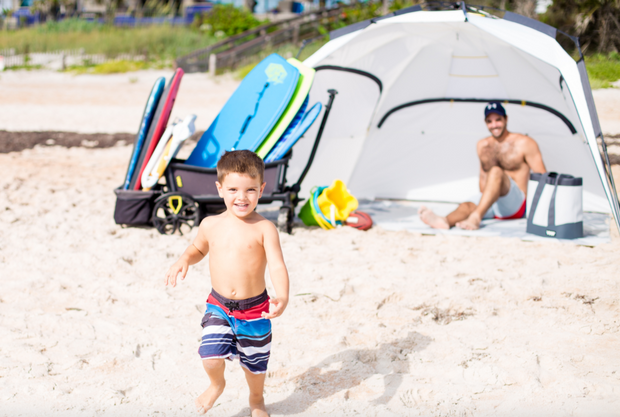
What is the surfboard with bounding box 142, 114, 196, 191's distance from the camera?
14.2ft

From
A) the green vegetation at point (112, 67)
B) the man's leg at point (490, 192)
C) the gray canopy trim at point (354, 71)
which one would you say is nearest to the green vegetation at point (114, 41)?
the green vegetation at point (112, 67)

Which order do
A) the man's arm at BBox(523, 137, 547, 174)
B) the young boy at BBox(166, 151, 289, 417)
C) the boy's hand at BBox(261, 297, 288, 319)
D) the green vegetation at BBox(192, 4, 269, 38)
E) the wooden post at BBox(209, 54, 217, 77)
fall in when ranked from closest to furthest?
the boy's hand at BBox(261, 297, 288, 319), the young boy at BBox(166, 151, 289, 417), the man's arm at BBox(523, 137, 547, 174), the wooden post at BBox(209, 54, 217, 77), the green vegetation at BBox(192, 4, 269, 38)

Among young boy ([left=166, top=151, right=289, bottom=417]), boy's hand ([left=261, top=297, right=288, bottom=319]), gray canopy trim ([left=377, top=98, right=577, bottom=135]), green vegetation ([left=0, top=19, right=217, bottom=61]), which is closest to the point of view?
boy's hand ([left=261, top=297, right=288, bottom=319])

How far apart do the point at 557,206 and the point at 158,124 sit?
3.25 meters

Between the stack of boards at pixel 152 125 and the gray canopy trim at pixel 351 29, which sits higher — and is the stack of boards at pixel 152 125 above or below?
below

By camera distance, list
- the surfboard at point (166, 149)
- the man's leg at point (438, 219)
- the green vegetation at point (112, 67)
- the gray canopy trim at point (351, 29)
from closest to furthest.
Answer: the surfboard at point (166, 149), the gray canopy trim at point (351, 29), the man's leg at point (438, 219), the green vegetation at point (112, 67)

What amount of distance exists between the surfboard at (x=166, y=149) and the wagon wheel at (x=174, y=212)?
6.8 inches

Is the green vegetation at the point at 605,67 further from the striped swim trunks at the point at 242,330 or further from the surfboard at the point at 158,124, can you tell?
the striped swim trunks at the point at 242,330

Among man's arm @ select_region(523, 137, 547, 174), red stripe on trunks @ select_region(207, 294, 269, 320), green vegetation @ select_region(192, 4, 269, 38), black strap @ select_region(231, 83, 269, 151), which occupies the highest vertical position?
green vegetation @ select_region(192, 4, 269, 38)

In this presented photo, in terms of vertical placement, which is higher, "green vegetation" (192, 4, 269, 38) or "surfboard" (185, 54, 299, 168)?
"green vegetation" (192, 4, 269, 38)

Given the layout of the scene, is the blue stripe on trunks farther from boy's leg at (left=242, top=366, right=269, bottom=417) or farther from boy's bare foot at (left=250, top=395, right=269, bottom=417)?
boy's bare foot at (left=250, top=395, right=269, bottom=417)

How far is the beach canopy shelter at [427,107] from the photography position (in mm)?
5039

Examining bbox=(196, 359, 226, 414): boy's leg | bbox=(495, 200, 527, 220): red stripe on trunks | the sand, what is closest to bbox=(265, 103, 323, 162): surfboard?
the sand

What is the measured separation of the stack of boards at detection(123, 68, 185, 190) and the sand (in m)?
0.48
